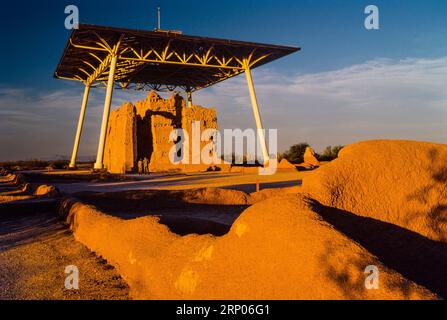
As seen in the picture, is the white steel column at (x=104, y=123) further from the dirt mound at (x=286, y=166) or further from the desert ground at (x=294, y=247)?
the desert ground at (x=294, y=247)

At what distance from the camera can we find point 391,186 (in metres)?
5.05

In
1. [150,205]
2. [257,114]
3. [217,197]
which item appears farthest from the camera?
[257,114]

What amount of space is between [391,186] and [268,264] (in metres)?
2.29

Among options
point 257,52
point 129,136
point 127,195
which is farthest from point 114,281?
point 257,52

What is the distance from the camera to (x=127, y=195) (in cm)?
1320

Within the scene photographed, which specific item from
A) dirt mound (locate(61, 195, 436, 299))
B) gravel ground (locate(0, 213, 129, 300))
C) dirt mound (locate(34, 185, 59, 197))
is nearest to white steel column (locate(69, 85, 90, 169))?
dirt mound (locate(34, 185, 59, 197))

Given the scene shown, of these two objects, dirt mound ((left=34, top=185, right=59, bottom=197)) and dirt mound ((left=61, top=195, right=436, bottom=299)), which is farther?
dirt mound ((left=34, top=185, right=59, bottom=197))

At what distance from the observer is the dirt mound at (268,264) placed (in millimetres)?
3088

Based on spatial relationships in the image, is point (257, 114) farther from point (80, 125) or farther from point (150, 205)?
point (150, 205)

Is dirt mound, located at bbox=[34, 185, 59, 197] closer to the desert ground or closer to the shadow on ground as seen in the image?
the shadow on ground

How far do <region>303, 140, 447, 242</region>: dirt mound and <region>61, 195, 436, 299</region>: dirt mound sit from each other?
78cm

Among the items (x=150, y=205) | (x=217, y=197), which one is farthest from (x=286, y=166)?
(x=150, y=205)

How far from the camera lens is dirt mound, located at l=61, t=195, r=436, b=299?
309cm
